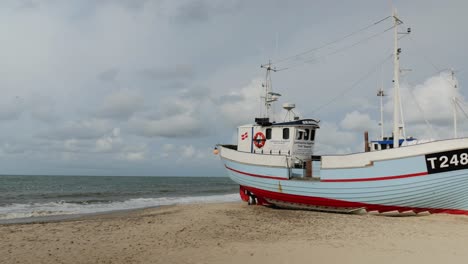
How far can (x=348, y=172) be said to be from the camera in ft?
52.0

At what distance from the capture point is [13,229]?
13523 mm

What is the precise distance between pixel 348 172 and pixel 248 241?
25.5 feet

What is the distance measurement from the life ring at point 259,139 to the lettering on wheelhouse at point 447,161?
367 inches

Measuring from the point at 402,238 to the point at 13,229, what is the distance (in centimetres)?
1423

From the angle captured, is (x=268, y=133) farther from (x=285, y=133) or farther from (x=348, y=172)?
(x=348, y=172)

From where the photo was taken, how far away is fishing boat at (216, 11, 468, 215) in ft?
45.6

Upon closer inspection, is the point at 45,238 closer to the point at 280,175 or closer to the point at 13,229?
the point at 13,229

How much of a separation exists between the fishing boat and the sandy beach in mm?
1124

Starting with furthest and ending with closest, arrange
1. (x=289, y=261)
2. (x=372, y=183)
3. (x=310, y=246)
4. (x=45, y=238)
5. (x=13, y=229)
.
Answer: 1. (x=372, y=183)
2. (x=13, y=229)
3. (x=45, y=238)
4. (x=310, y=246)
5. (x=289, y=261)

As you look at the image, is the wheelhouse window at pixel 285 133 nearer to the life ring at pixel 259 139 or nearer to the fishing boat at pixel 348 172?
the fishing boat at pixel 348 172

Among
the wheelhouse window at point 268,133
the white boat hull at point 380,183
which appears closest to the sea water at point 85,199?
the wheelhouse window at point 268,133

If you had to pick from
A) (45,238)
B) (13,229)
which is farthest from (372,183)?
(13,229)

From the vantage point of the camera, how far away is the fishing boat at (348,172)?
13.9 meters

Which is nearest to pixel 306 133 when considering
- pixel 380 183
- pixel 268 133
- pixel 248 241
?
pixel 268 133
